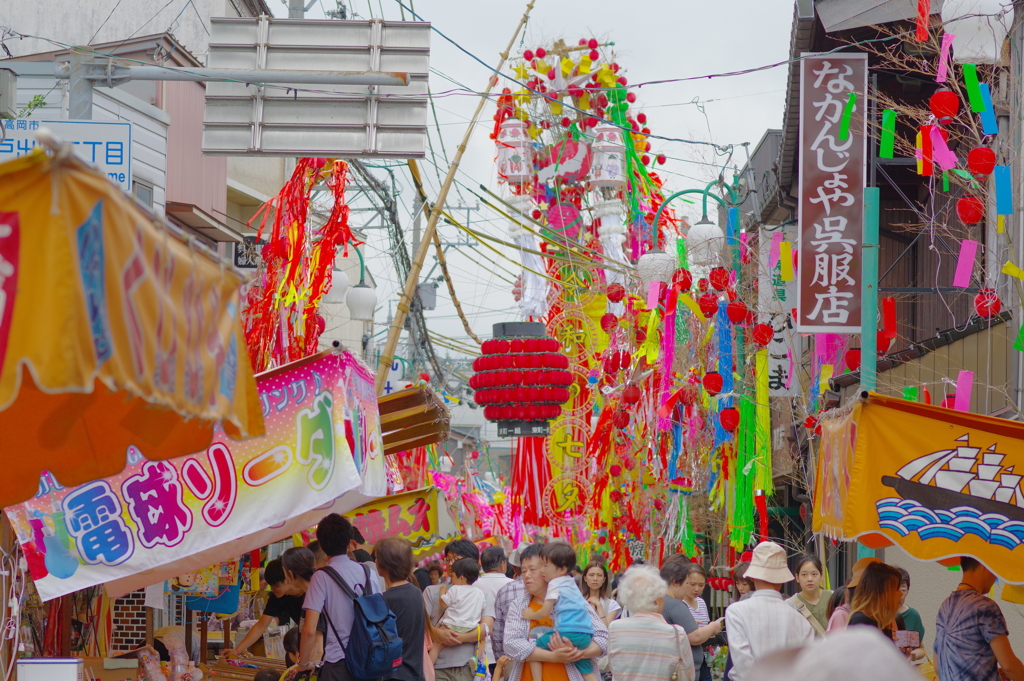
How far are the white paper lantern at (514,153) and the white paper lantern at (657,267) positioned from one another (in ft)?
31.6

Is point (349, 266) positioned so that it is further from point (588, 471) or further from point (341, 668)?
point (341, 668)

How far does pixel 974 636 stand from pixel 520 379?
10.2 meters

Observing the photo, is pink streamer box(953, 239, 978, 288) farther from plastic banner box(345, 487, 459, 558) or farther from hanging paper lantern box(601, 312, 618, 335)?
hanging paper lantern box(601, 312, 618, 335)

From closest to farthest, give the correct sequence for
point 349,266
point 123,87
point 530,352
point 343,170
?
point 343,170 < point 530,352 < point 123,87 < point 349,266

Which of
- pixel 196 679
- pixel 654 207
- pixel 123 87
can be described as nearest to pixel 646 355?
pixel 654 207

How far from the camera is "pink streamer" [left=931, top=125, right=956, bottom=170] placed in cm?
901

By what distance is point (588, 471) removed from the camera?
2467cm

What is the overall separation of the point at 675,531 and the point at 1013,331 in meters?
7.98

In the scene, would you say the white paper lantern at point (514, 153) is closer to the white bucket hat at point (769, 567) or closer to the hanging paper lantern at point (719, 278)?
the hanging paper lantern at point (719, 278)

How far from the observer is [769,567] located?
7.80 meters

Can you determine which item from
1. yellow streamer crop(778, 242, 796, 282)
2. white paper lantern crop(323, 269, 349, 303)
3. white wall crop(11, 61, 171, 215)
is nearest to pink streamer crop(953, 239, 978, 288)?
yellow streamer crop(778, 242, 796, 282)

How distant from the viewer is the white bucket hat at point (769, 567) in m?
7.74

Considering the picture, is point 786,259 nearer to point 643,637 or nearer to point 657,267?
point 657,267

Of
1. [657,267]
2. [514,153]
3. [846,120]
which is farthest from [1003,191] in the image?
[514,153]
